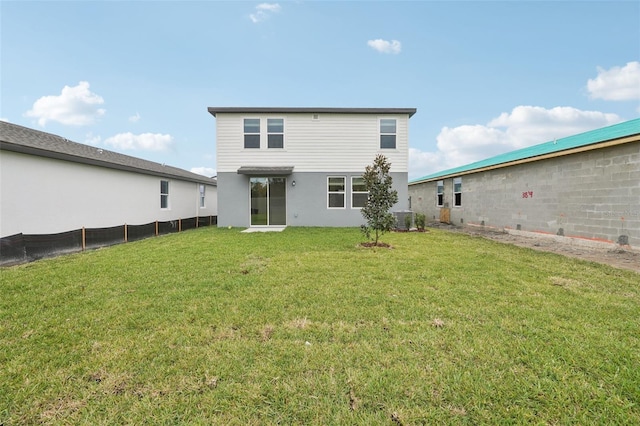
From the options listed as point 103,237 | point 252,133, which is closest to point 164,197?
point 103,237

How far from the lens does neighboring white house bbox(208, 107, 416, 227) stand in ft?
42.1

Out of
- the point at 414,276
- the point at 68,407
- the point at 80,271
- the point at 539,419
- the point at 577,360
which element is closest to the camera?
the point at 539,419

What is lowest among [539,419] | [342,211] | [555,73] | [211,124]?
[539,419]

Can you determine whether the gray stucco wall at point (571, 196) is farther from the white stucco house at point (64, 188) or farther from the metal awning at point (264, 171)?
the white stucco house at point (64, 188)

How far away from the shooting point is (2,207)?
6.90 meters

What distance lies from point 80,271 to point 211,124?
30.7ft

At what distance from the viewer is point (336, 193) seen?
43.0ft

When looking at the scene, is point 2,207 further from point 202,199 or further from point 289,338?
point 202,199

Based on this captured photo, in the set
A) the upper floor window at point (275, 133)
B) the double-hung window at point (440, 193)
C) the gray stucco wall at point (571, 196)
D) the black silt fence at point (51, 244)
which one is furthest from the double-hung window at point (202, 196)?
the gray stucco wall at point (571, 196)

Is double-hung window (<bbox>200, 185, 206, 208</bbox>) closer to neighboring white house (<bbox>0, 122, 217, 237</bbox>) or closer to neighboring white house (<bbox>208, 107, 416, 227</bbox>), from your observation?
neighboring white house (<bbox>0, 122, 217, 237</bbox>)

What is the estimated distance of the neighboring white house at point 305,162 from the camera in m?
12.8

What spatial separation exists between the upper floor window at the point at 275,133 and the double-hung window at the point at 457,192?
10.6 metres

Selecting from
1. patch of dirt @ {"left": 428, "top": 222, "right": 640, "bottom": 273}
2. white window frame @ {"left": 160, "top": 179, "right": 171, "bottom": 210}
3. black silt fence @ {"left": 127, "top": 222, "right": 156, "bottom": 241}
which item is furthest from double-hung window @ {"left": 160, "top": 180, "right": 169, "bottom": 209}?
patch of dirt @ {"left": 428, "top": 222, "right": 640, "bottom": 273}

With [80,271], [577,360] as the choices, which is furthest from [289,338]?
[80,271]
